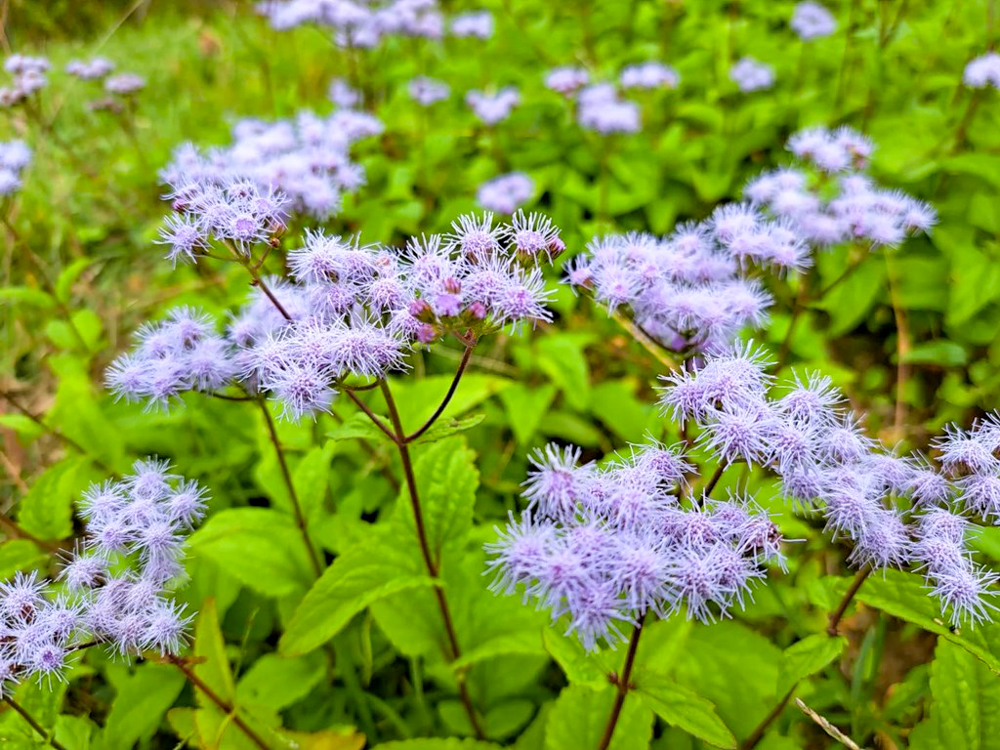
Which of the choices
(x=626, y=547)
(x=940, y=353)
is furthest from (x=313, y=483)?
(x=940, y=353)

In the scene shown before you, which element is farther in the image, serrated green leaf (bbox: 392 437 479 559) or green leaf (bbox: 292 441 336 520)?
green leaf (bbox: 292 441 336 520)

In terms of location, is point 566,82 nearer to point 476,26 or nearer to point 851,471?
point 476,26

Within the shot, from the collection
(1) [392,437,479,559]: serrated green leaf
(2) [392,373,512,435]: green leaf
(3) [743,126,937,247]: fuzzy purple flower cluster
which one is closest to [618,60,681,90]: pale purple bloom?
(3) [743,126,937,247]: fuzzy purple flower cluster

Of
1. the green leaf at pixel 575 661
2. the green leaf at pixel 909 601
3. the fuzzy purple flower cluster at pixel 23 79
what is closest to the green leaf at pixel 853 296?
the green leaf at pixel 909 601

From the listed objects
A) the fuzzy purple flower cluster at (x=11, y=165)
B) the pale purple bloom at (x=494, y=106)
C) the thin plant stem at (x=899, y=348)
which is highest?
the fuzzy purple flower cluster at (x=11, y=165)

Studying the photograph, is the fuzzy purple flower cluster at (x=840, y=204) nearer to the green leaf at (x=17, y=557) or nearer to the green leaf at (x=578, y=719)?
the green leaf at (x=578, y=719)

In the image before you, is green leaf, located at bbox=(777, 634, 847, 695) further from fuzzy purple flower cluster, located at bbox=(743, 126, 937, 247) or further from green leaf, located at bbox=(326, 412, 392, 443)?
fuzzy purple flower cluster, located at bbox=(743, 126, 937, 247)
